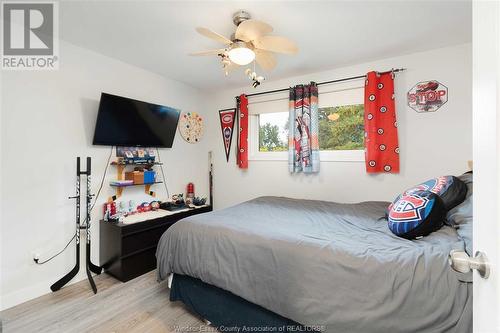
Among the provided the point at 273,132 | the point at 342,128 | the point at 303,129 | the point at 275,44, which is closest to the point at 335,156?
the point at 342,128

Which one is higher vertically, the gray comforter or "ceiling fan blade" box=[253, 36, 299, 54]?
"ceiling fan blade" box=[253, 36, 299, 54]

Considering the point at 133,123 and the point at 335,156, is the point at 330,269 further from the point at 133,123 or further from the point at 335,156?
the point at 133,123

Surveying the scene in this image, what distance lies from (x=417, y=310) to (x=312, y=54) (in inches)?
92.6

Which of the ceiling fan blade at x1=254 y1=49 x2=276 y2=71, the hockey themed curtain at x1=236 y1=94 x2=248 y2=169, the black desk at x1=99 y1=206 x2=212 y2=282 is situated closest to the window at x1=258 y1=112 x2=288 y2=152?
the hockey themed curtain at x1=236 y1=94 x2=248 y2=169

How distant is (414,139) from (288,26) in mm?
1744

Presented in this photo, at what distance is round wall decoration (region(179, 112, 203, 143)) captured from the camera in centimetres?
355

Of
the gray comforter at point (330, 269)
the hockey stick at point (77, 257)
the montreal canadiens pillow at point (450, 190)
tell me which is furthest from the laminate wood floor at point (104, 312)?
the montreal canadiens pillow at point (450, 190)

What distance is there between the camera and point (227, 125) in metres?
3.69

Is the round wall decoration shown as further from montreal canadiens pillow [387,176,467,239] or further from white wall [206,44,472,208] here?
montreal canadiens pillow [387,176,467,239]

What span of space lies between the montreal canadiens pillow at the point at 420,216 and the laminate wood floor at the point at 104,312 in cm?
151

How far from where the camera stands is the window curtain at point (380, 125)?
8.29ft

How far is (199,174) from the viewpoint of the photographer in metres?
3.87

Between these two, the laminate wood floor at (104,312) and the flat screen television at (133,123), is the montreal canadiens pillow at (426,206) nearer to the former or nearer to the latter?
the laminate wood floor at (104,312)

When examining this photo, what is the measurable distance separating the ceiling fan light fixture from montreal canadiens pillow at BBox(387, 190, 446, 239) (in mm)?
1540
